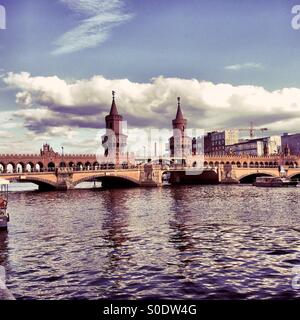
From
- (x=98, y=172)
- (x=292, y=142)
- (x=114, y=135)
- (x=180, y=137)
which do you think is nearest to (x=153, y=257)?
(x=98, y=172)

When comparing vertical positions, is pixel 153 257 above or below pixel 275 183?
below

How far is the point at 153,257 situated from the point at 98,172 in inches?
2678

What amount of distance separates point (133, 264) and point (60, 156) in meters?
89.5

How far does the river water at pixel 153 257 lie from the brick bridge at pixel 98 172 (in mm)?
50026

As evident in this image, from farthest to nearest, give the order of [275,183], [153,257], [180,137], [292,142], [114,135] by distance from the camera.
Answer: [292,142] < [180,137] < [114,135] < [275,183] < [153,257]

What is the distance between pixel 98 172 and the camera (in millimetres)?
85625

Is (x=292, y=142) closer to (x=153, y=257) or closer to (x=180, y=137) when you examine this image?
(x=180, y=137)

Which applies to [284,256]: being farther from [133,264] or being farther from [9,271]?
[9,271]

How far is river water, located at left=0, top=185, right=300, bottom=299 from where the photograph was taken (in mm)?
13688

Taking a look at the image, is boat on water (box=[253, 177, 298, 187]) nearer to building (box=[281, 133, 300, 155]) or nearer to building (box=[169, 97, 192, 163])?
building (box=[169, 97, 192, 163])

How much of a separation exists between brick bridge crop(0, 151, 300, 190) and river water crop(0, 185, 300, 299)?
50.0m

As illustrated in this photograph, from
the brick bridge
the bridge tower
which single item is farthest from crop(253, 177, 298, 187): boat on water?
the bridge tower

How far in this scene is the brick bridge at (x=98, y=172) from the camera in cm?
8212

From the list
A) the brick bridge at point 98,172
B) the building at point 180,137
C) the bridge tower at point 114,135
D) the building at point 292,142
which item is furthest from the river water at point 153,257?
the building at point 292,142
